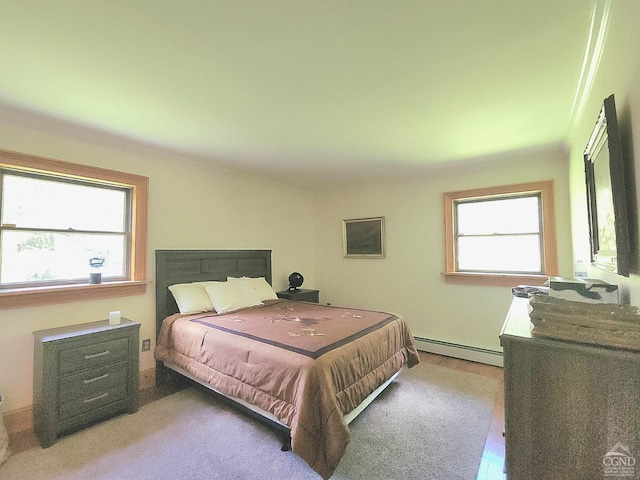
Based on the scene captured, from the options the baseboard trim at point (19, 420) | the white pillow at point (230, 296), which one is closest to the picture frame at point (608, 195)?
the white pillow at point (230, 296)

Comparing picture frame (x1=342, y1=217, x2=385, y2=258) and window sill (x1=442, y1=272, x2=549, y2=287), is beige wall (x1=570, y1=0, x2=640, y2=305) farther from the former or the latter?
picture frame (x1=342, y1=217, x2=385, y2=258)

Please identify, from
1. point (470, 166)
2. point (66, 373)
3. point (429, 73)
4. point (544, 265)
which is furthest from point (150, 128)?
point (544, 265)

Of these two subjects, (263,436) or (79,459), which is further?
(263,436)

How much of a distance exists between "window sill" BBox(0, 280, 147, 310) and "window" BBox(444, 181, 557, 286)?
3649mm

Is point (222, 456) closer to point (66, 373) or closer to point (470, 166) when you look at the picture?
point (66, 373)

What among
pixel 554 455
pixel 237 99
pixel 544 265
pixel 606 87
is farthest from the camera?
pixel 544 265

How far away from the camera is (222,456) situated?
1855mm

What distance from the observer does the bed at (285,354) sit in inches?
A: 65.9

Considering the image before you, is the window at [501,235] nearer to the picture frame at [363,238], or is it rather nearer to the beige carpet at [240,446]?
the picture frame at [363,238]

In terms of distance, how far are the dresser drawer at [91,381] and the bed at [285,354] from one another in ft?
1.47

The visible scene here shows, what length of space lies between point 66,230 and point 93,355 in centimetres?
115

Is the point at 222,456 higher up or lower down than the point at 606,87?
lower down

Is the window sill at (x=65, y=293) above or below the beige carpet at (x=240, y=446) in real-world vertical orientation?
above

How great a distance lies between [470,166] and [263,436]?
3541 mm
